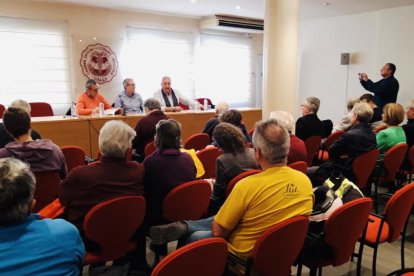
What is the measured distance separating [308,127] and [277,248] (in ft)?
9.47

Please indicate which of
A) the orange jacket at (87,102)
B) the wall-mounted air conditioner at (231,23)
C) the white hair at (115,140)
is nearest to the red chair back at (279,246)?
the white hair at (115,140)

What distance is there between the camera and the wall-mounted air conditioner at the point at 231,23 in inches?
319

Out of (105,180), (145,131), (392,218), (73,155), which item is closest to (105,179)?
(105,180)

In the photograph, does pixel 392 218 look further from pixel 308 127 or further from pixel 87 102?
pixel 87 102

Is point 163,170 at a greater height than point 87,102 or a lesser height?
lesser

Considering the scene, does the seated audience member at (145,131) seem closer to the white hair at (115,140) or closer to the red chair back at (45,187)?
the red chair back at (45,187)

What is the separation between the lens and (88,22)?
278 inches

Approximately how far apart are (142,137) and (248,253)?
2662 mm

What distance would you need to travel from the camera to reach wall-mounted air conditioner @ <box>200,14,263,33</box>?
8109 mm

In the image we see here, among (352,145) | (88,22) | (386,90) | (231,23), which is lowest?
(352,145)

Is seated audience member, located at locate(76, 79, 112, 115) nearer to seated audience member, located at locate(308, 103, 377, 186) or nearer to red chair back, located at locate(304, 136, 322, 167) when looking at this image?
red chair back, located at locate(304, 136, 322, 167)

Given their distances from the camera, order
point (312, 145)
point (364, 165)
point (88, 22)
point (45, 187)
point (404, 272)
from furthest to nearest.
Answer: point (88, 22), point (312, 145), point (364, 165), point (45, 187), point (404, 272)

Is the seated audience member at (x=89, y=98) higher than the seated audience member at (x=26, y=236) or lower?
higher

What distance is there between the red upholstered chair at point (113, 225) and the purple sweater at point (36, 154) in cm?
83
